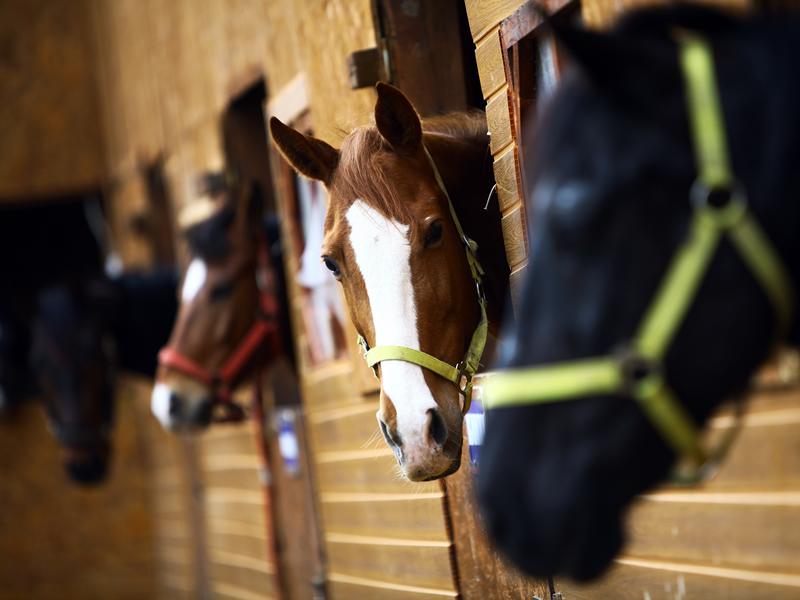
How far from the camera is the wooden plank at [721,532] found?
231 cm

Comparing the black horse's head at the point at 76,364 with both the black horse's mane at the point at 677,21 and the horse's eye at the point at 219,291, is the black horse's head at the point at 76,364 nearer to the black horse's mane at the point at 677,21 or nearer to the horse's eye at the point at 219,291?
the horse's eye at the point at 219,291

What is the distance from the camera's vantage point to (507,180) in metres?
3.29

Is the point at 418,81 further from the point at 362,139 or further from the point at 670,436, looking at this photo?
the point at 670,436

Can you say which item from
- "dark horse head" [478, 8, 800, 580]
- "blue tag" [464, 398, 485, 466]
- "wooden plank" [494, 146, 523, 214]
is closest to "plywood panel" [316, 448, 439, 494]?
"blue tag" [464, 398, 485, 466]

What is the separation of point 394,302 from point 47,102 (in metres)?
8.04

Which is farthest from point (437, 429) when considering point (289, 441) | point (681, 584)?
point (289, 441)

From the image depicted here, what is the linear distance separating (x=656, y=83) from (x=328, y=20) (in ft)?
9.27

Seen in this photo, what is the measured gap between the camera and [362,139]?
309 cm

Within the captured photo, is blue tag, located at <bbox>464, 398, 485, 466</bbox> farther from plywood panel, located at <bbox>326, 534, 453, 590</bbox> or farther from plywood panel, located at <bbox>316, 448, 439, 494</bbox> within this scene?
plywood panel, located at <bbox>326, 534, 453, 590</bbox>

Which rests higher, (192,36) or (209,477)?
(192,36)

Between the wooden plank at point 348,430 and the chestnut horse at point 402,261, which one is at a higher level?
the chestnut horse at point 402,261

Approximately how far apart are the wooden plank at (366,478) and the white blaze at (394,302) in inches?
49.6

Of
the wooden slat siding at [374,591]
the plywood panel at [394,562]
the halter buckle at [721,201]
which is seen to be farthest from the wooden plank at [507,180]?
the halter buckle at [721,201]

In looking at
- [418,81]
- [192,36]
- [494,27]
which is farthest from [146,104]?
[494,27]
